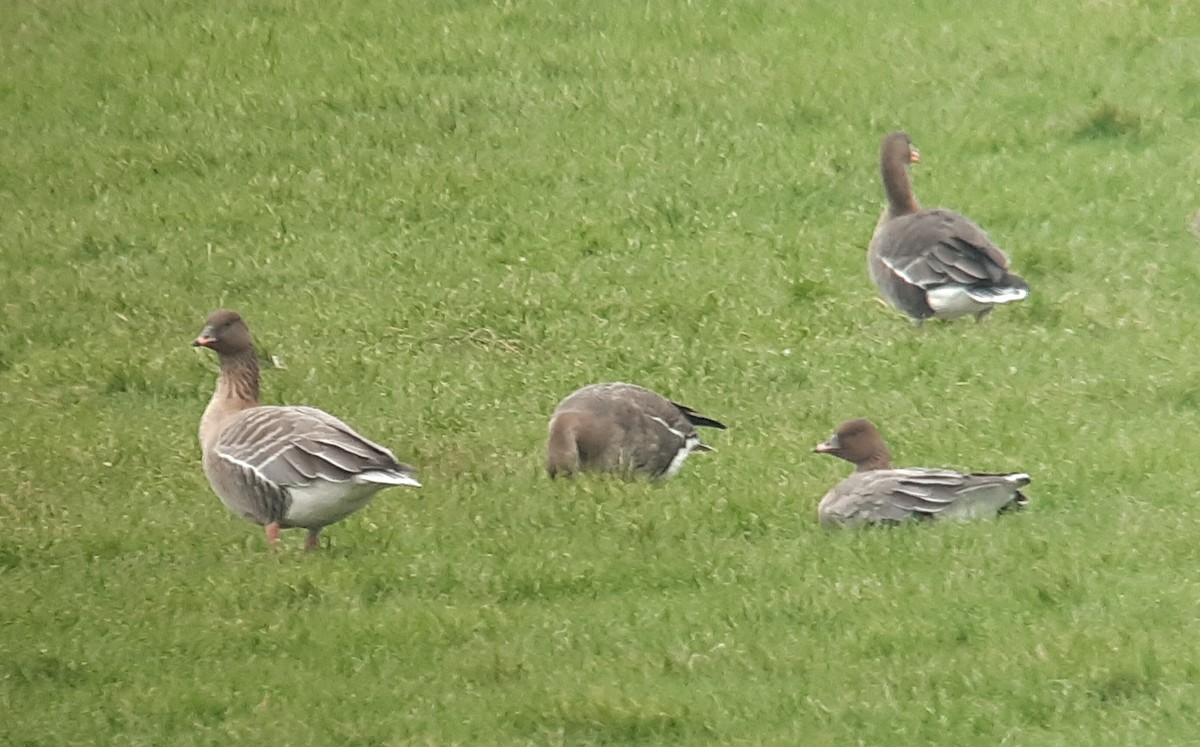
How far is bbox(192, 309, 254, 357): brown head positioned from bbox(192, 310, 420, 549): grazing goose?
55cm

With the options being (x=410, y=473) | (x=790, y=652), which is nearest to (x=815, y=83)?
(x=410, y=473)

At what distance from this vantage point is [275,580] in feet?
33.0

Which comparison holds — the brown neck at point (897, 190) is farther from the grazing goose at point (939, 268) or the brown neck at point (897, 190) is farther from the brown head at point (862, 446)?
the brown head at point (862, 446)

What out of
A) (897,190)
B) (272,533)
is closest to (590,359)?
(897,190)

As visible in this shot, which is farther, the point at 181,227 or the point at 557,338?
the point at 181,227

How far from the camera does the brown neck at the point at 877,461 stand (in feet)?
37.0

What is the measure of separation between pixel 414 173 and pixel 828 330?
5.32 meters

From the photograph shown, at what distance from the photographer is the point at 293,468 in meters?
10.3

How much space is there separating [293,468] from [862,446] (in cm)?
306

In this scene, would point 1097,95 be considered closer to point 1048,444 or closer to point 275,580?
point 1048,444

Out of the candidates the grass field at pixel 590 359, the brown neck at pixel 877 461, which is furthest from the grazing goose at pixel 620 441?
the brown neck at pixel 877 461

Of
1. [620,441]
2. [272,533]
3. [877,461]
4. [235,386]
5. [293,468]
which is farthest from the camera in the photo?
[620,441]

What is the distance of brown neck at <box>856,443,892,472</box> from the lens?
11266 mm

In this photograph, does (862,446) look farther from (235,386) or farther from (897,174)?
(897,174)
